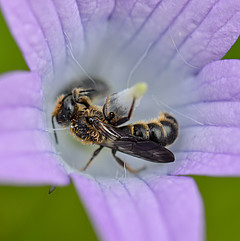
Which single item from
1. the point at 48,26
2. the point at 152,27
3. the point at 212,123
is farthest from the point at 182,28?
the point at 48,26

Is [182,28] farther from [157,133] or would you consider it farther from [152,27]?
[157,133]

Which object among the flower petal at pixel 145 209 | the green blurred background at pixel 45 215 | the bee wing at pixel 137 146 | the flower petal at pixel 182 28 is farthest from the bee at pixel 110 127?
the green blurred background at pixel 45 215

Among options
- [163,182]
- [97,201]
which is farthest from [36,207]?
[97,201]

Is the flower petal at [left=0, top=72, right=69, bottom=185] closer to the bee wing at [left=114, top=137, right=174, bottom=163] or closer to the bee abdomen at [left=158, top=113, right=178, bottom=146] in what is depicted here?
the bee wing at [left=114, top=137, right=174, bottom=163]

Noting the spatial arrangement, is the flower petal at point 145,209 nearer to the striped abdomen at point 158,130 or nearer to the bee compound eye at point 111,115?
the striped abdomen at point 158,130

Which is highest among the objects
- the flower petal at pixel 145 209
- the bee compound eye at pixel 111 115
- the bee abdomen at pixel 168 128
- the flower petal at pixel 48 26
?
the flower petal at pixel 48 26

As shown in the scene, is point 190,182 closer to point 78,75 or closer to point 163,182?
point 163,182

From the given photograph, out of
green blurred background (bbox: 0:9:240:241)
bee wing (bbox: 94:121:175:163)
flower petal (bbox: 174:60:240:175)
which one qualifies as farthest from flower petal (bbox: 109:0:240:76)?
green blurred background (bbox: 0:9:240:241)
